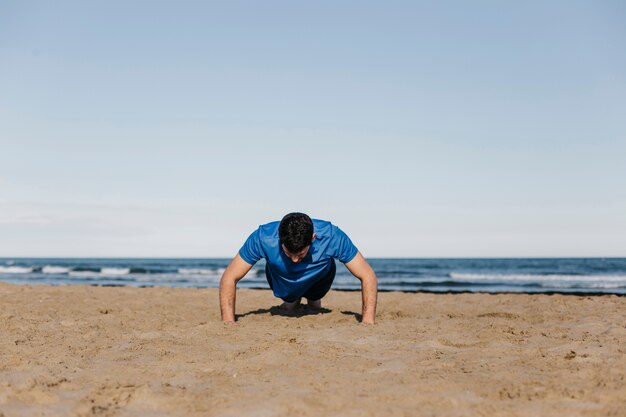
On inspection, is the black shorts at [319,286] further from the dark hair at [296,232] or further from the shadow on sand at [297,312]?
the dark hair at [296,232]

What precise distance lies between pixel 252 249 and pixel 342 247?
0.84 meters

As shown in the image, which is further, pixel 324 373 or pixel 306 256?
pixel 306 256

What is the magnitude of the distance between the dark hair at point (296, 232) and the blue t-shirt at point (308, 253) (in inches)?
15.9

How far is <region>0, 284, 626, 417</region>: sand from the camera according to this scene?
9.76 ft

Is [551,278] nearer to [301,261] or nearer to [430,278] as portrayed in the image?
[430,278]

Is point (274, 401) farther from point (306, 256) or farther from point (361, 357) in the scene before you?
point (306, 256)

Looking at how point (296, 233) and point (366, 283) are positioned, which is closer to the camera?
point (296, 233)

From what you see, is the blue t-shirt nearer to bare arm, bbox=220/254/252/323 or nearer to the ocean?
bare arm, bbox=220/254/252/323

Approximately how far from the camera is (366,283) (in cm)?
541

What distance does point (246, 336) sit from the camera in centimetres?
484

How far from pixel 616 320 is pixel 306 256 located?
327cm

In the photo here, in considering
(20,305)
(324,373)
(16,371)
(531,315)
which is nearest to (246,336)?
(324,373)

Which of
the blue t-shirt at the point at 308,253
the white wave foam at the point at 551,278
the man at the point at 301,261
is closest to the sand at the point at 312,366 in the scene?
the man at the point at 301,261

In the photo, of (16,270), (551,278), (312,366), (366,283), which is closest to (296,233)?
(366,283)
